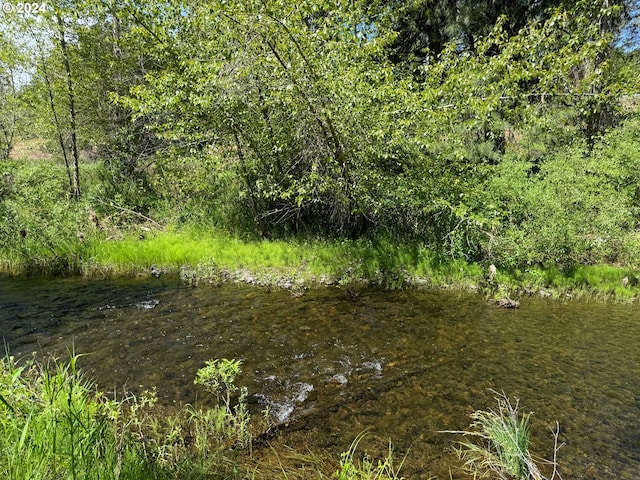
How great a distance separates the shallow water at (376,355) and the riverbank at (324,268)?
56 cm

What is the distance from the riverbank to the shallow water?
557mm

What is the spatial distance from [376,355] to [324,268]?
3864 millimetres

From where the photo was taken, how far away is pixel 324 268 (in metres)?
9.37

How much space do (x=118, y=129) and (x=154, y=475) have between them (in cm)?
1485

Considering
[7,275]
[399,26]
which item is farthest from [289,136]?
[399,26]

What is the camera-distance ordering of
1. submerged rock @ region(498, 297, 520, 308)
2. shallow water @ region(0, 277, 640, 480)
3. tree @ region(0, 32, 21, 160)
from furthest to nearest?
1. tree @ region(0, 32, 21, 160)
2. submerged rock @ region(498, 297, 520, 308)
3. shallow water @ region(0, 277, 640, 480)

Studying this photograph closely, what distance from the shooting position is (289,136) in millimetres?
9773

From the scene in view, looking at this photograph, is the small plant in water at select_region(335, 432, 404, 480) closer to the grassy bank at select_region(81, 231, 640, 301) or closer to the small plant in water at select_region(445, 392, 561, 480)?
the small plant in water at select_region(445, 392, 561, 480)

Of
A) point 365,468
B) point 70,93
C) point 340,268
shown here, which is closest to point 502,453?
point 365,468

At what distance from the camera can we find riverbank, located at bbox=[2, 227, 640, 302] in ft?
27.3

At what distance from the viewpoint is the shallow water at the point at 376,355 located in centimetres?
409

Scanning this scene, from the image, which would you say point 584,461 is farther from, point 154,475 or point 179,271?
point 179,271

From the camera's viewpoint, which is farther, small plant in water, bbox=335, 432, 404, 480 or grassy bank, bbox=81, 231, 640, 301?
grassy bank, bbox=81, 231, 640, 301

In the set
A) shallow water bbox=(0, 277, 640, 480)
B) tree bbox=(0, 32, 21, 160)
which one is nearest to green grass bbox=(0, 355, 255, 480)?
shallow water bbox=(0, 277, 640, 480)
